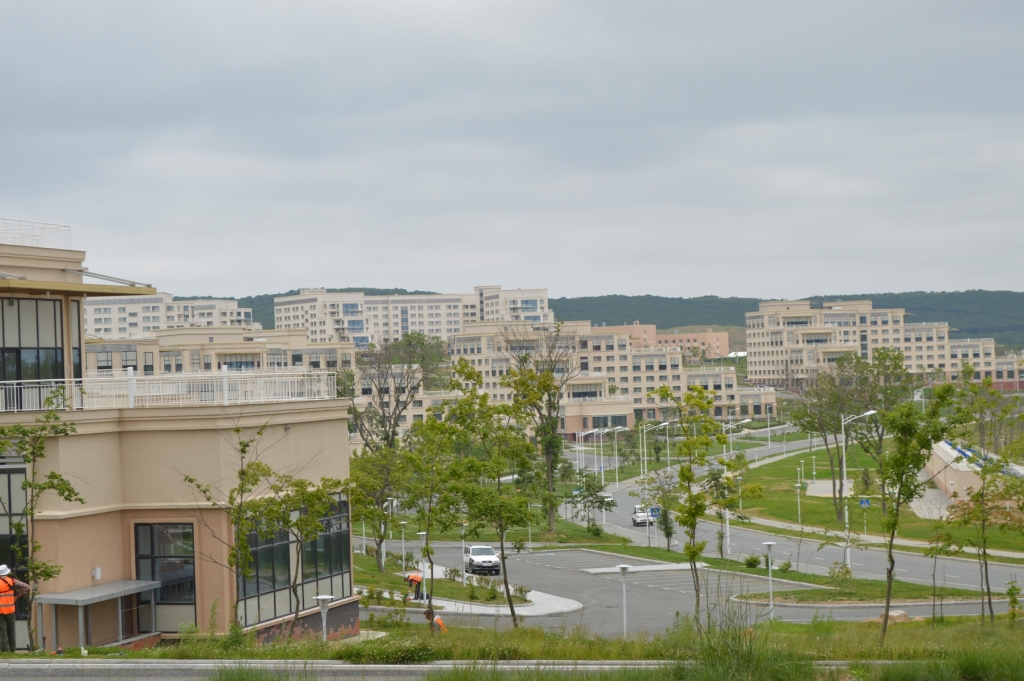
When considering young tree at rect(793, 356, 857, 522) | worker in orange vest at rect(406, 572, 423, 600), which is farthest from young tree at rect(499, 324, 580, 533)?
young tree at rect(793, 356, 857, 522)

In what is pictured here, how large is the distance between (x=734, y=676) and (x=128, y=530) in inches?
685

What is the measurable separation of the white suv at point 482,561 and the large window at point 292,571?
50.2 feet

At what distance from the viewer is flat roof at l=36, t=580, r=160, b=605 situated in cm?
2141

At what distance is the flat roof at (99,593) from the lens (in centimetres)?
2141

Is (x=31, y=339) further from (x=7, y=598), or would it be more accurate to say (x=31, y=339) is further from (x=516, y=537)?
(x=516, y=537)

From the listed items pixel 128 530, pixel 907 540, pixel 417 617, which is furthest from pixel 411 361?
pixel 128 530

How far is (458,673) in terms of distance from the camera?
10.6 m

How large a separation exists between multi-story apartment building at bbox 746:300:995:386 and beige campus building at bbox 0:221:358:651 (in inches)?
5387

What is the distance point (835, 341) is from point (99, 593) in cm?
15748

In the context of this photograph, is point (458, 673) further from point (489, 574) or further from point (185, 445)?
point (489, 574)

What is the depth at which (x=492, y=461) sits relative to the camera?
24.4 m

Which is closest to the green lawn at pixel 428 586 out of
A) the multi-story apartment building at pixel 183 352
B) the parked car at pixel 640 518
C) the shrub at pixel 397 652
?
the shrub at pixel 397 652

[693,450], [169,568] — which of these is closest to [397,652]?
[693,450]

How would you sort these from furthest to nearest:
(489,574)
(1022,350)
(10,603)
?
(1022,350), (489,574), (10,603)
